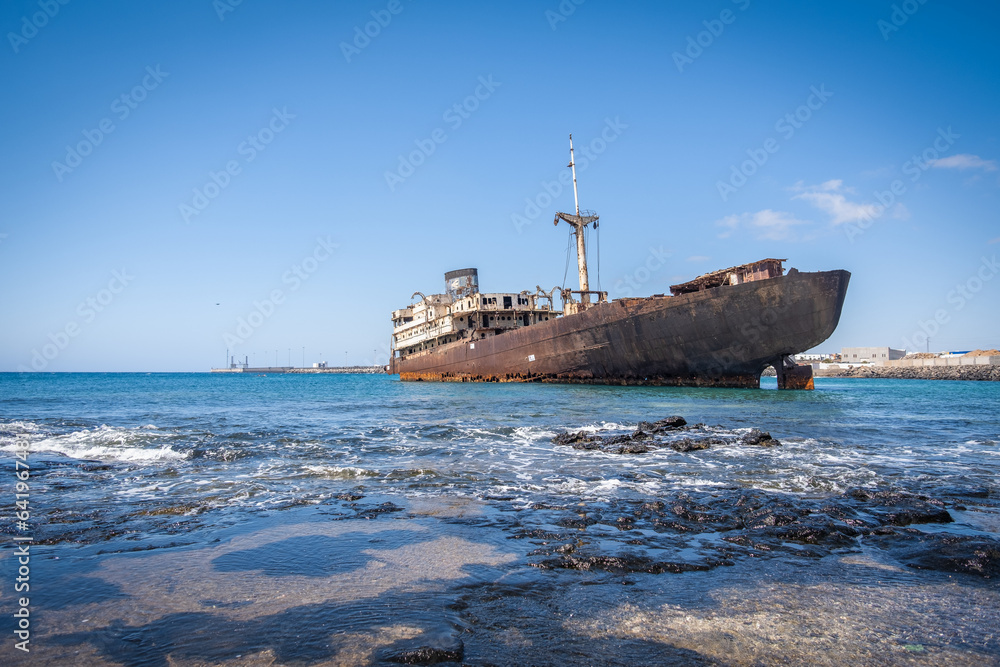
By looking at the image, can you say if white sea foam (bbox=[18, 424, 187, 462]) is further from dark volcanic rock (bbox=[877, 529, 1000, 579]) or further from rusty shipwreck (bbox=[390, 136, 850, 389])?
rusty shipwreck (bbox=[390, 136, 850, 389])

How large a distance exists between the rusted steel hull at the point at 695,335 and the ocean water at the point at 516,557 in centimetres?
1361

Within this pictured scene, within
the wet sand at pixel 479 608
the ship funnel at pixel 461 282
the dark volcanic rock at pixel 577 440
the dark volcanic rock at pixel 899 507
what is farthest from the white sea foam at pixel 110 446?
the ship funnel at pixel 461 282

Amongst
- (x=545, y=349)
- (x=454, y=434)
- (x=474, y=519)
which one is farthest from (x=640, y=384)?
(x=474, y=519)

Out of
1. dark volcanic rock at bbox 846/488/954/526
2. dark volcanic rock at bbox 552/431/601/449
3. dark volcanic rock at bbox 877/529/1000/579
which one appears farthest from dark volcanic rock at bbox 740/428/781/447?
dark volcanic rock at bbox 877/529/1000/579

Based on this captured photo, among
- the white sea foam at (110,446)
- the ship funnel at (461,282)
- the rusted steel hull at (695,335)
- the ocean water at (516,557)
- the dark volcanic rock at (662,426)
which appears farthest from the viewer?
the ship funnel at (461,282)

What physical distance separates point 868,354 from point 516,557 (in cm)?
8811

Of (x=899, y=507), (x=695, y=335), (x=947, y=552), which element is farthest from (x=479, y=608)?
(x=695, y=335)

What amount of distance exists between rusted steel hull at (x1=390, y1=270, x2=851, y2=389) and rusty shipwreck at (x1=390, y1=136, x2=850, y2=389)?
39 millimetres

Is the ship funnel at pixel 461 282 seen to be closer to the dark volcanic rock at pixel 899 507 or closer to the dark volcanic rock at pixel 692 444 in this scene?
the dark volcanic rock at pixel 692 444

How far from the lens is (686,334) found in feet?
75.9

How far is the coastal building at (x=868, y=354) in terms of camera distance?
7312 centimetres

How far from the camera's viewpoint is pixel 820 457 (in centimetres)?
748

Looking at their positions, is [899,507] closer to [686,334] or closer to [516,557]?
[516,557]

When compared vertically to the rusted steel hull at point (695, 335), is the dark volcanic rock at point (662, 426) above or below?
below
